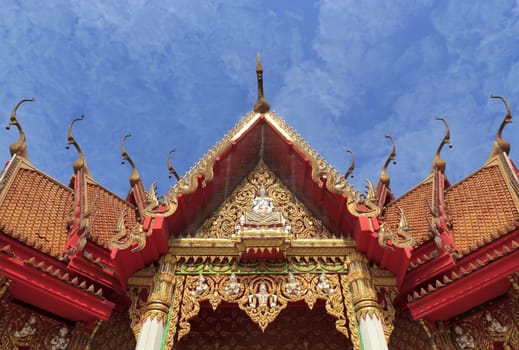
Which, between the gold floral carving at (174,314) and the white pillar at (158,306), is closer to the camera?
the white pillar at (158,306)

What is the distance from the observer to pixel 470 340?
6266mm

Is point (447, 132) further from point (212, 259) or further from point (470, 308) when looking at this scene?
point (212, 259)

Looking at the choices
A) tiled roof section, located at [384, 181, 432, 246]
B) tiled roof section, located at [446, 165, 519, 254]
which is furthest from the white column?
tiled roof section, located at [384, 181, 432, 246]

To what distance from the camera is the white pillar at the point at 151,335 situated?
19.5 ft

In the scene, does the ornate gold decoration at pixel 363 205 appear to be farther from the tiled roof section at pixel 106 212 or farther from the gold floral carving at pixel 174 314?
the tiled roof section at pixel 106 212

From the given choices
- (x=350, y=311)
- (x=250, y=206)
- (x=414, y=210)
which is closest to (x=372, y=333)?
(x=350, y=311)

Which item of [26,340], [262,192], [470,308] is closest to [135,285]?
[26,340]

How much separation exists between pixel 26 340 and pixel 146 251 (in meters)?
2.04

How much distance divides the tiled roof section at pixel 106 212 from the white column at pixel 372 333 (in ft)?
15.3

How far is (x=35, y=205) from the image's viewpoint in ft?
28.5

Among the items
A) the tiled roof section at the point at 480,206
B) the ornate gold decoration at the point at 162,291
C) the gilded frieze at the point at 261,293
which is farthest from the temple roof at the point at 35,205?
the tiled roof section at the point at 480,206

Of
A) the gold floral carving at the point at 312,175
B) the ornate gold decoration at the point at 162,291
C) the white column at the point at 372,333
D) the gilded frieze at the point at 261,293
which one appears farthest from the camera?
the gold floral carving at the point at 312,175

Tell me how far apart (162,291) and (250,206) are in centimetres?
236

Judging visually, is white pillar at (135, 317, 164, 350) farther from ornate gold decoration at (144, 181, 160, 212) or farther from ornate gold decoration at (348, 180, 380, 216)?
ornate gold decoration at (348, 180, 380, 216)
